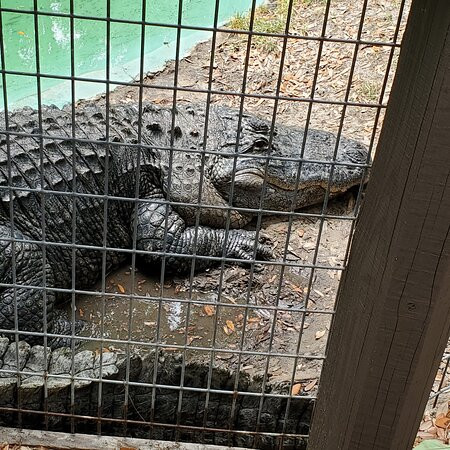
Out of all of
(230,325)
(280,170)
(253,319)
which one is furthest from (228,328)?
(280,170)

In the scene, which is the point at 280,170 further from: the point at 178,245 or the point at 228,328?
the point at 228,328

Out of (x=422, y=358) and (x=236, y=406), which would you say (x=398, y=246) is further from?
(x=236, y=406)

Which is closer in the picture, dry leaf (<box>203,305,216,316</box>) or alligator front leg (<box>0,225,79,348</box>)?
alligator front leg (<box>0,225,79,348</box>)

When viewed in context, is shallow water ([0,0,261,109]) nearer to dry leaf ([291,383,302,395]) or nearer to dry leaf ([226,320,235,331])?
dry leaf ([226,320,235,331])

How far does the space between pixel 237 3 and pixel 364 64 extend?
2.80 metres

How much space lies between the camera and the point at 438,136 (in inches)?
51.3

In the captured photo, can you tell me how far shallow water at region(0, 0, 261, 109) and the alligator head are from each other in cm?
175

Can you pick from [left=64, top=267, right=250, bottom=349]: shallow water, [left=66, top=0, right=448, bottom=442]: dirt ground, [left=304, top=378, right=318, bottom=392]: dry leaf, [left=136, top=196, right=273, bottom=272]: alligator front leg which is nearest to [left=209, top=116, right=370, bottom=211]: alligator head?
[left=66, top=0, right=448, bottom=442]: dirt ground

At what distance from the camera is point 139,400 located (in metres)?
2.57

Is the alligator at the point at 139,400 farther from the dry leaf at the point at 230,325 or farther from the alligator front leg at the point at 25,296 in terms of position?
the dry leaf at the point at 230,325

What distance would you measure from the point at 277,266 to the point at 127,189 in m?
0.95

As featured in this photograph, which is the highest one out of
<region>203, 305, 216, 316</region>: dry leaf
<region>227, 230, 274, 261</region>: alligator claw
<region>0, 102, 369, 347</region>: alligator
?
<region>0, 102, 369, 347</region>: alligator

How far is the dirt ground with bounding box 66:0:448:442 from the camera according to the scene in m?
2.83

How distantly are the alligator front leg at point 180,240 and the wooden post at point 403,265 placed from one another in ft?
6.89
